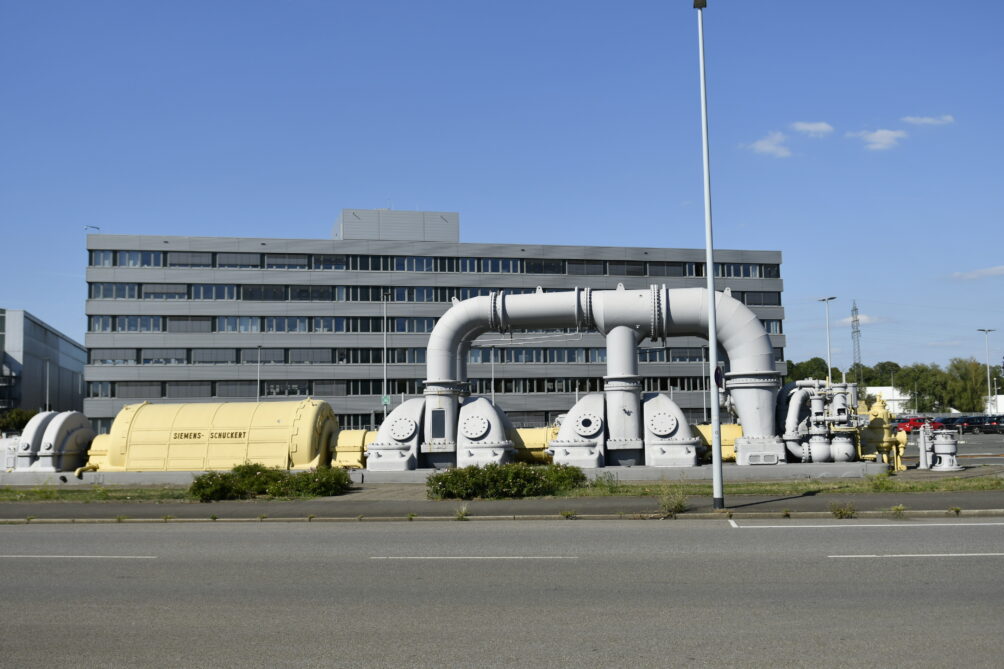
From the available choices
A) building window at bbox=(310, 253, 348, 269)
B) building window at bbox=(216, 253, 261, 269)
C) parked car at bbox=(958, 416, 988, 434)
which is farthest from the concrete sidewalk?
parked car at bbox=(958, 416, 988, 434)

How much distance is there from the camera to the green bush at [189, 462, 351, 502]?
856 inches

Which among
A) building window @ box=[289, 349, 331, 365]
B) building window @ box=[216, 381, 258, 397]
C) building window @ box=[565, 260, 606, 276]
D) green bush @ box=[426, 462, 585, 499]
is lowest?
green bush @ box=[426, 462, 585, 499]

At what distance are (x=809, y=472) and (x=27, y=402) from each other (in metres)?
99.0

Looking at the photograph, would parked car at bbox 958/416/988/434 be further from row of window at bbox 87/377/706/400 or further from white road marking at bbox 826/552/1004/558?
white road marking at bbox 826/552/1004/558

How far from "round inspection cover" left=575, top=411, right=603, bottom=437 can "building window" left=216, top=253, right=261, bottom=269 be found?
175 ft

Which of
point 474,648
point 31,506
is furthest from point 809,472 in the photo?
point 31,506

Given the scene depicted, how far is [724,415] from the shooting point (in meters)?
80.2

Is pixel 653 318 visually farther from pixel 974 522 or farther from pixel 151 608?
pixel 151 608

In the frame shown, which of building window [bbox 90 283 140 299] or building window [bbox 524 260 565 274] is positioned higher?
building window [bbox 524 260 565 274]

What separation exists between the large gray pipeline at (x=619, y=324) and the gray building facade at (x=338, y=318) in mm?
42473

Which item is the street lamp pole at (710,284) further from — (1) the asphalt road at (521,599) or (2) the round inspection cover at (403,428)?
(2) the round inspection cover at (403,428)

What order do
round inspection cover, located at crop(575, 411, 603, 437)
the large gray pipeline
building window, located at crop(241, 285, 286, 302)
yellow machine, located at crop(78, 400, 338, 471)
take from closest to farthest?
the large gray pipeline < round inspection cover, located at crop(575, 411, 603, 437) < yellow machine, located at crop(78, 400, 338, 471) < building window, located at crop(241, 285, 286, 302)

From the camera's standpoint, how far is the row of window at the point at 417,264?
2840 inches

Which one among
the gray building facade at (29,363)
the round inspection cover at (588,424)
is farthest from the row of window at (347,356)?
the round inspection cover at (588,424)
